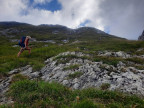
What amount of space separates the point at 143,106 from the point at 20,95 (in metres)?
5.17

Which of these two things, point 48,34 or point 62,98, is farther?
point 48,34

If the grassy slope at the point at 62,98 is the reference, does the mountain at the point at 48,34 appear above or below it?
above

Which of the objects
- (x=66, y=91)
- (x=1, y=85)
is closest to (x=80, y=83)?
(x=66, y=91)

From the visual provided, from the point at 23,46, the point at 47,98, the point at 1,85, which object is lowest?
the point at 1,85

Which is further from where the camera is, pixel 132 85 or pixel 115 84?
pixel 115 84

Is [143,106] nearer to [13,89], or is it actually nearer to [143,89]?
[143,89]

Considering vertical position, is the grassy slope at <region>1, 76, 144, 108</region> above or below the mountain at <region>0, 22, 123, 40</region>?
below

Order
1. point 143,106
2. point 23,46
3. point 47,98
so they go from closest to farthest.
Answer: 1. point 143,106
2. point 47,98
3. point 23,46

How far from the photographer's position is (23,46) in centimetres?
1416

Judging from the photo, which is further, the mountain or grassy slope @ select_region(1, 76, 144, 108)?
the mountain

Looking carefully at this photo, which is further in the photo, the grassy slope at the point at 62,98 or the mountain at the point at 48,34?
the mountain at the point at 48,34

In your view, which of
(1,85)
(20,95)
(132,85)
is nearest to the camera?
(20,95)

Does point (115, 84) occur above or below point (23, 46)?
below

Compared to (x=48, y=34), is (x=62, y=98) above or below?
below
